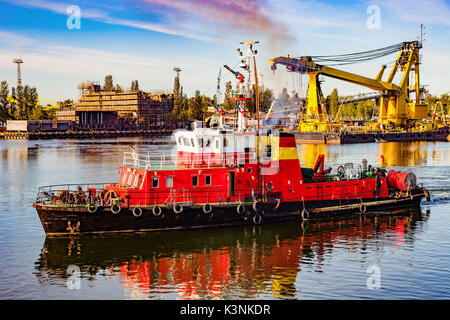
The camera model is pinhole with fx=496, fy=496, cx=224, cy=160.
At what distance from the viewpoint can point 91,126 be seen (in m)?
165

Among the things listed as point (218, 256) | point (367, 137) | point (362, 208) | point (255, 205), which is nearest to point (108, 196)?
point (218, 256)

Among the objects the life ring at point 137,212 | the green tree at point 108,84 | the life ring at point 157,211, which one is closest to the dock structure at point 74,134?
the green tree at point 108,84

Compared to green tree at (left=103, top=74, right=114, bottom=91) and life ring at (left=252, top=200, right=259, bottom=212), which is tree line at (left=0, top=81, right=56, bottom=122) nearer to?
green tree at (left=103, top=74, right=114, bottom=91)

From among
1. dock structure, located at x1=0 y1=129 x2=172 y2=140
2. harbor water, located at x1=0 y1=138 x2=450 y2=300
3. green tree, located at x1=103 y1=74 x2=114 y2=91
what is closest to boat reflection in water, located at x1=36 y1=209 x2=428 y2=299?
harbor water, located at x1=0 y1=138 x2=450 y2=300

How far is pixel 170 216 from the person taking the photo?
24750mm

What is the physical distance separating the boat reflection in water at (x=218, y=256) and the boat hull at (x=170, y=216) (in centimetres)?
40

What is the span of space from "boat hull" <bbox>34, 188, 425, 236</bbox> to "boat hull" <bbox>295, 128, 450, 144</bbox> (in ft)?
249

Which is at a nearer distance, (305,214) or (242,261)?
(242,261)

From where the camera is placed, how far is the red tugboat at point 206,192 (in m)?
24.1

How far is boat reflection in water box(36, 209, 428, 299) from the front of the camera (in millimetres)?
18922

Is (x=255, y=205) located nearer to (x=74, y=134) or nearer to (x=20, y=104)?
(x=74, y=134)

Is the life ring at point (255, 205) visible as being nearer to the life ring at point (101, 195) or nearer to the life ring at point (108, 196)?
the life ring at point (108, 196)

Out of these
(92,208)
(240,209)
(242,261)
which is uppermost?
(92,208)

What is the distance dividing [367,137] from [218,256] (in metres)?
91.2
